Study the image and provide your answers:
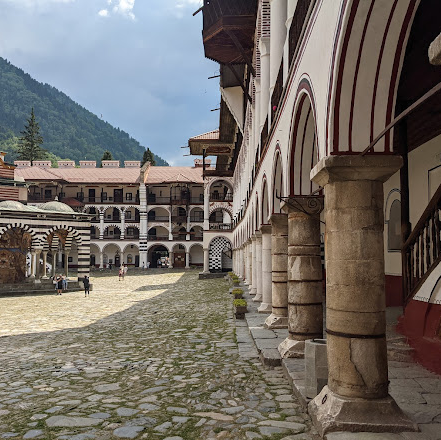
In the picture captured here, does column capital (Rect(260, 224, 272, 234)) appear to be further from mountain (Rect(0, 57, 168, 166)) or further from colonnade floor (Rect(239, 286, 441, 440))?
mountain (Rect(0, 57, 168, 166))

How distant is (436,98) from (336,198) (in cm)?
320

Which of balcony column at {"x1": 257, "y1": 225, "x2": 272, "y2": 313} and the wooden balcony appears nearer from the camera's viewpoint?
balcony column at {"x1": 257, "y1": 225, "x2": 272, "y2": 313}

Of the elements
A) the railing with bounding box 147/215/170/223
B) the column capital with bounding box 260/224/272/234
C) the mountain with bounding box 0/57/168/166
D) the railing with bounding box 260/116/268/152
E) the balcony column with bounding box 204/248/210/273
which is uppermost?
the mountain with bounding box 0/57/168/166

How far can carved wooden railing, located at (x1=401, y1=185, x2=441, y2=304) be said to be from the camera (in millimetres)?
6180

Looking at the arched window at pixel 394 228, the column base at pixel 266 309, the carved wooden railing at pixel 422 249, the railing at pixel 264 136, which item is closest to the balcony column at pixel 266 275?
the column base at pixel 266 309

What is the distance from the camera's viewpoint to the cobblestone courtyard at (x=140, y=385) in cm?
Result: 459

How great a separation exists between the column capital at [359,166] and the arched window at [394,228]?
649 cm

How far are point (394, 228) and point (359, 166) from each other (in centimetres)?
693

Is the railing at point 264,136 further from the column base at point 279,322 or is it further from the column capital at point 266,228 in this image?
the column base at point 279,322

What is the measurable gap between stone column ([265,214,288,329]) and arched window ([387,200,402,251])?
107 inches

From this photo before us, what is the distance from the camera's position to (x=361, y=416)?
13.0 feet

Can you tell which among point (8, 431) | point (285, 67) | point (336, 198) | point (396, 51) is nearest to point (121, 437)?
point (8, 431)

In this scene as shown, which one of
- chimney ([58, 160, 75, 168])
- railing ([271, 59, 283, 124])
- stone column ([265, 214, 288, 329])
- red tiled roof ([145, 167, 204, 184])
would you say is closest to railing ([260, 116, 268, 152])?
railing ([271, 59, 283, 124])

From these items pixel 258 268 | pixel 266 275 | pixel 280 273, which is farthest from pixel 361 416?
pixel 258 268
